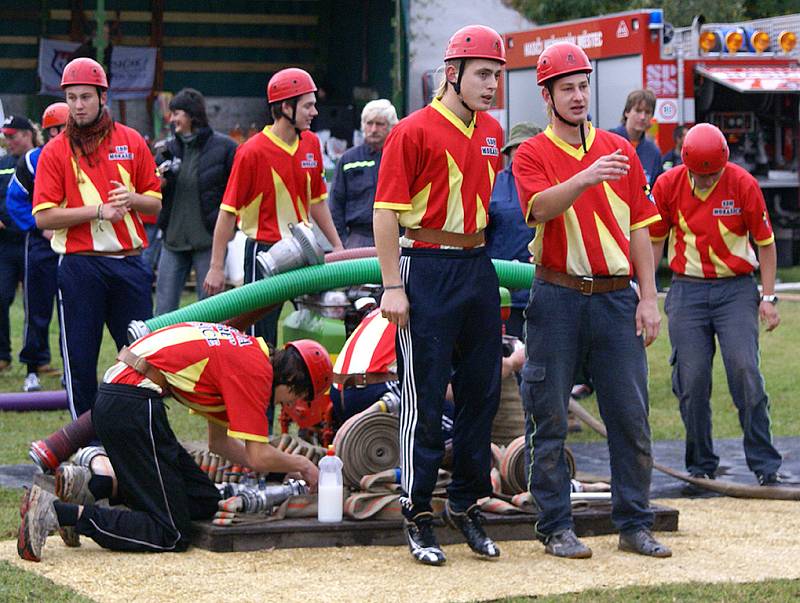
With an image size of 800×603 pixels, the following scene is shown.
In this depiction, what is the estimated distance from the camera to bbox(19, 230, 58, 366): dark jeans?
12375 mm

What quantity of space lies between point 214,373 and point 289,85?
295cm

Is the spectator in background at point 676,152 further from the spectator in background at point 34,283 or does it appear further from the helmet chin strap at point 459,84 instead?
the helmet chin strap at point 459,84

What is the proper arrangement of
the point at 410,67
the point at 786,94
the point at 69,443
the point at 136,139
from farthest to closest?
the point at 410,67, the point at 786,94, the point at 136,139, the point at 69,443

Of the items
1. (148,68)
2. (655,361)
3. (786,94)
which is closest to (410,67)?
(148,68)

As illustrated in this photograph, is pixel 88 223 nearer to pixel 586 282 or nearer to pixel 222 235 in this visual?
pixel 222 235

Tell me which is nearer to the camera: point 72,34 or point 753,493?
point 753,493

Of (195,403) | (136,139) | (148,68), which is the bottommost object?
(195,403)

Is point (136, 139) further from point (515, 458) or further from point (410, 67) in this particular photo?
point (410, 67)

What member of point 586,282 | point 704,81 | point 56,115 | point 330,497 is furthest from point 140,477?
point 704,81

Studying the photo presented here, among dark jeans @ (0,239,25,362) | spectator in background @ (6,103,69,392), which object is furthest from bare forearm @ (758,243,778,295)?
dark jeans @ (0,239,25,362)

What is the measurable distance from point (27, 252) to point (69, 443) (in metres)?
4.95

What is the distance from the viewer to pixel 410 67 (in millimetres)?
26656

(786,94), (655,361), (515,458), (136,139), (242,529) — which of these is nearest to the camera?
(242,529)

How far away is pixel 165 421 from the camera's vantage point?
6625 mm
